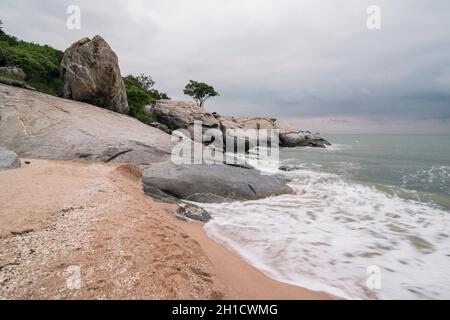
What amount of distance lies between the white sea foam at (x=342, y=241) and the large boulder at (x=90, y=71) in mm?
12305

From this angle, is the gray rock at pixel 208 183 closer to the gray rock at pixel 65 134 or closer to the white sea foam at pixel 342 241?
the white sea foam at pixel 342 241

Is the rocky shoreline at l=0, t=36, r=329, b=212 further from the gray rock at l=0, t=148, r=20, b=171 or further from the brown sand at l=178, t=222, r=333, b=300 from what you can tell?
the brown sand at l=178, t=222, r=333, b=300

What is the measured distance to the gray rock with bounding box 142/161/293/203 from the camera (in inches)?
312

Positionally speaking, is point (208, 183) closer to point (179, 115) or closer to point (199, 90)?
point (179, 115)

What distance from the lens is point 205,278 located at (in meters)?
3.17

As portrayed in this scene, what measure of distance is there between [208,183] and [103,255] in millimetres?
5500

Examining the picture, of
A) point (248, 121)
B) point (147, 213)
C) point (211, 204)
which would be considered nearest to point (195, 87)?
point (248, 121)

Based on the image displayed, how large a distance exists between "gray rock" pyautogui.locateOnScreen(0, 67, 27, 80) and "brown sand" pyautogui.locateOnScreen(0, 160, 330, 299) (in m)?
14.3

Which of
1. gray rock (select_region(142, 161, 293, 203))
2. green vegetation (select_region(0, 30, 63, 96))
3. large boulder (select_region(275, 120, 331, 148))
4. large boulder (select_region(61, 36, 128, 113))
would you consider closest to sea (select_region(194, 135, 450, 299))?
gray rock (select_region(142, 161, 293, 203))
